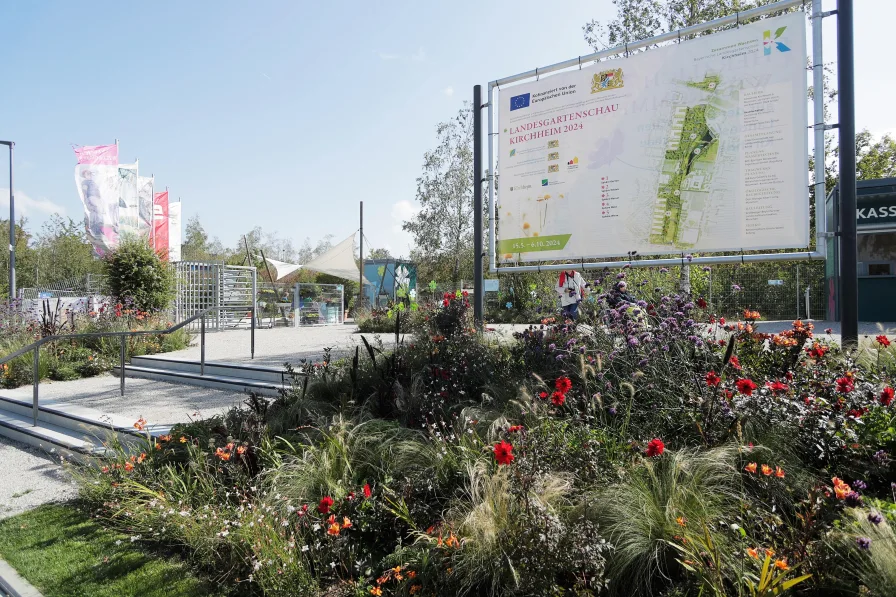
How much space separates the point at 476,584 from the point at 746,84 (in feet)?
19.8

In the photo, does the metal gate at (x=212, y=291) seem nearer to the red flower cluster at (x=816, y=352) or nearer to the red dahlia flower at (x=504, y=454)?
the red flower cluster at (x=816, y=352)

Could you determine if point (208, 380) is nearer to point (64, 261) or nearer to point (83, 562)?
point (83, 562)

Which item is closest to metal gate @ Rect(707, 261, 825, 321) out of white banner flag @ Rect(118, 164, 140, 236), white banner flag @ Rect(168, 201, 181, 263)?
white banner flag @ Rect(118, 164, 140, 236)

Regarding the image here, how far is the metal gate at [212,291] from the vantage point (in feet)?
59.6

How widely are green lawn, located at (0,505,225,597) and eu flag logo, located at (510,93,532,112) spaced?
6.67m

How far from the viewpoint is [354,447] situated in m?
3.54

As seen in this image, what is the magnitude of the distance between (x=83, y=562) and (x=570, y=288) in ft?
17.5

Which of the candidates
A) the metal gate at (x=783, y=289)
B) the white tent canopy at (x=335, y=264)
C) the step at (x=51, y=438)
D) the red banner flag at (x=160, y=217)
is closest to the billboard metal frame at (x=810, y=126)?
the step at (x=51, y=438)

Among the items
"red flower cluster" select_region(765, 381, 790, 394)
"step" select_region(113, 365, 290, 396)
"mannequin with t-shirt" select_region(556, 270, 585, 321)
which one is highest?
"mannequin with t-shirt" select_region(556, 270, 585, 321)

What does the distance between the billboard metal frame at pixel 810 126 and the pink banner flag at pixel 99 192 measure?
1507 cm

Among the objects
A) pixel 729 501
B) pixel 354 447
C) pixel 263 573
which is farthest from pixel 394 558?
pixel 729 501

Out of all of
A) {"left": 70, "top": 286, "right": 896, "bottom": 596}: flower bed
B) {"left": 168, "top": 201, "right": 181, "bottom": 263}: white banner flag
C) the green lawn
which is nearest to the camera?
{"left": 70, "top": 286, "right": 896, "bottom": 596}: flower bed

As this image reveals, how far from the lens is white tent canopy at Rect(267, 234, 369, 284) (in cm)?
3316

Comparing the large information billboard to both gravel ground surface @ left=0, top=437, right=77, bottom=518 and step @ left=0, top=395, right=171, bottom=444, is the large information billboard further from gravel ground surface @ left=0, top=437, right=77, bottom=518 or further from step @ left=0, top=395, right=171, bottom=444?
gravel ground surface @ left=0, top=437, right=77, bottom=518
